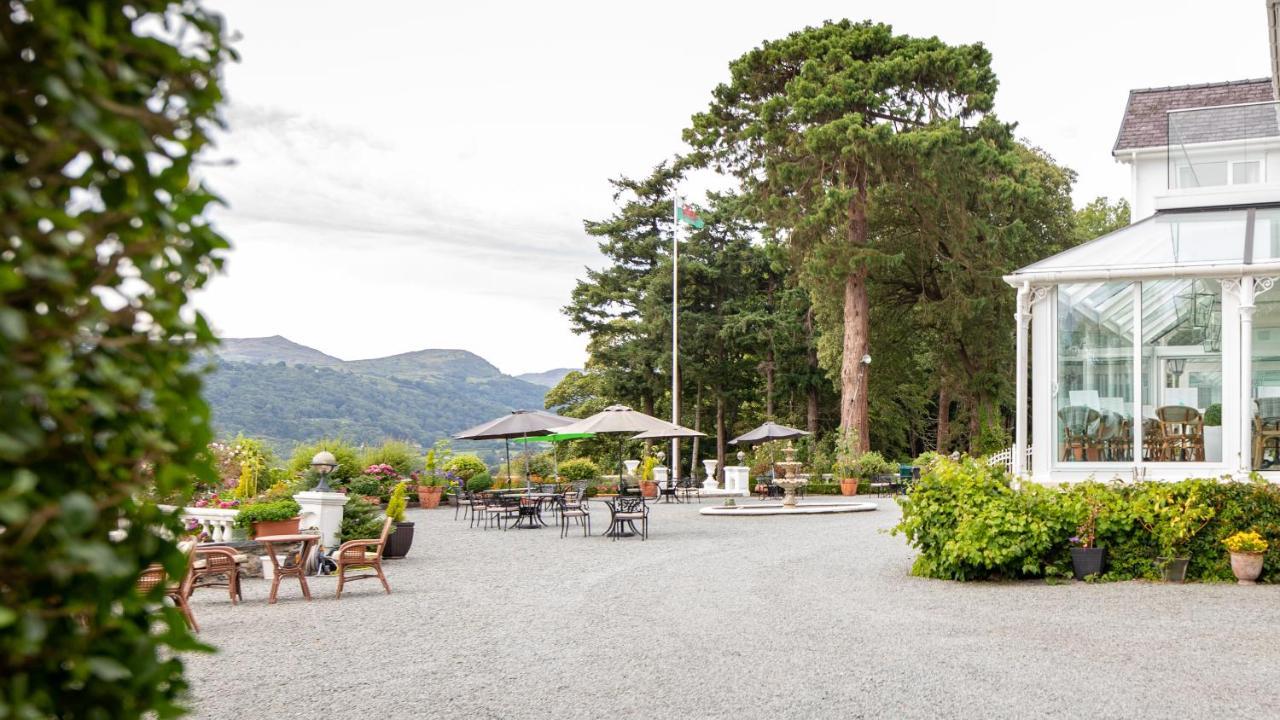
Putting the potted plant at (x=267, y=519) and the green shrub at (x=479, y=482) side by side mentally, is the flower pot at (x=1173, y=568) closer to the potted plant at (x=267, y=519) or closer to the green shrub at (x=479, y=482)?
the potted plant at (x=267, y=519)

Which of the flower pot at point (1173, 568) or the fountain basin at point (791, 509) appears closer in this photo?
the flower pot at point (1173, 568)

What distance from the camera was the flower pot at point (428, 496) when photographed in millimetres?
24078

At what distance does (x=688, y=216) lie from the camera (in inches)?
1330

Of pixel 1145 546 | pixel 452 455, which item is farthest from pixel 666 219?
pixel 1145 546

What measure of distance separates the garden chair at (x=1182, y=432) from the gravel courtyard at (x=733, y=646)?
3330 millimetres

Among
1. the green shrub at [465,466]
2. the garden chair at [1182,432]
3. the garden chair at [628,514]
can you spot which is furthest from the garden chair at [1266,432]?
the green shrub at [465,466]

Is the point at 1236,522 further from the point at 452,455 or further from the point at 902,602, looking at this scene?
the point at 452,455

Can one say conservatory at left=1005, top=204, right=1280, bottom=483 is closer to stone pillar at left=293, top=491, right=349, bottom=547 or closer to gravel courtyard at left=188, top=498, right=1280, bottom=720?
gravel courtyard at left=188, top=498, right=1280, bottom=720

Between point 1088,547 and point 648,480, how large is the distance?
62.5 ft

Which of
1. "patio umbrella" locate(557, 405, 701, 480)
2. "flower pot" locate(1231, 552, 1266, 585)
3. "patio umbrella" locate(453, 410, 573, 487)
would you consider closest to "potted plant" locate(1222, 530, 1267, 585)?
"flower pot" locate(1231, 552, 1266, 585)

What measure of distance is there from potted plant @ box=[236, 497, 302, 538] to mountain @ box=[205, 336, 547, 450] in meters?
37.2

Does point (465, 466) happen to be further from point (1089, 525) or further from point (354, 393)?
point (354, 393)

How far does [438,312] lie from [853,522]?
17.4 m

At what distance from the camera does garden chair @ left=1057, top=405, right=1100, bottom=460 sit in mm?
13594
